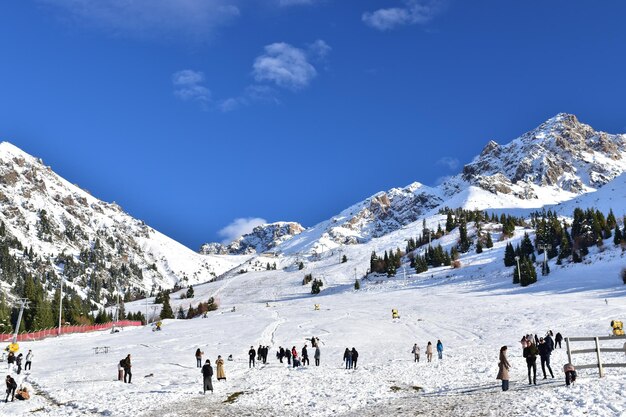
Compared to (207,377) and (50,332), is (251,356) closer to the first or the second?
(207,377)

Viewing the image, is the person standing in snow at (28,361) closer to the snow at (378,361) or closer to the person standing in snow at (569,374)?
the snow at (378,361)

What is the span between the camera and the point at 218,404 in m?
23.2

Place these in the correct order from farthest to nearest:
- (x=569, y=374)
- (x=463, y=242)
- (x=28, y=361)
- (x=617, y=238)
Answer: (x=463, y=242)
(x=617, y=238)
(x=28, y=361)
(x=569, y=374)

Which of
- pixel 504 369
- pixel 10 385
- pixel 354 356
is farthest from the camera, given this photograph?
pixel 354 356

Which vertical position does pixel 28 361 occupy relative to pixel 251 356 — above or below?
above

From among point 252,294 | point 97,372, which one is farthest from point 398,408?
point 252,294

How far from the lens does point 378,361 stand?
37562mm

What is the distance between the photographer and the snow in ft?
66.3

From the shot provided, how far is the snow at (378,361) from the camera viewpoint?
20.2 metres

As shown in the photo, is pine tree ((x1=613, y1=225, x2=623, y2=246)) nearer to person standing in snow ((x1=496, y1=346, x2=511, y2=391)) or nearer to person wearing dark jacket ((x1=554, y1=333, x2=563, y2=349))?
person wearing dark jacket ((x1=554, y1=333, x2=563, y2=349))

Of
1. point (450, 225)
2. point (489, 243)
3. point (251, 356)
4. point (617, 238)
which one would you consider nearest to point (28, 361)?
point (251, 356)

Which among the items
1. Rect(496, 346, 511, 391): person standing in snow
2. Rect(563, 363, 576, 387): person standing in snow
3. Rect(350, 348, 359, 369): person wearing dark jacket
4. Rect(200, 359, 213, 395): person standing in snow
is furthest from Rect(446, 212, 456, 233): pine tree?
Rect(563, 363, 576, 387): person standing in snow

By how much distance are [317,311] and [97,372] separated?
4558 cm

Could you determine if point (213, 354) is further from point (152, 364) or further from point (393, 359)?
point (393, 359)
